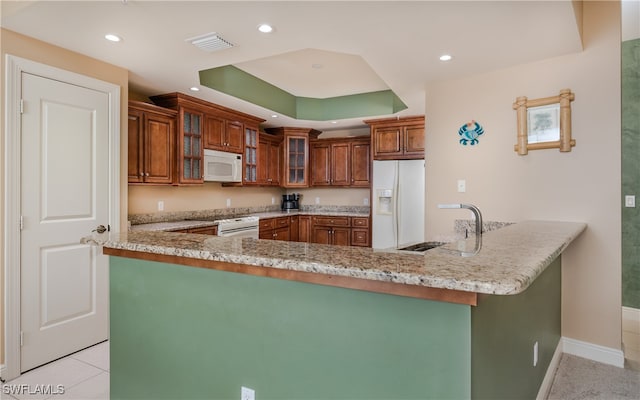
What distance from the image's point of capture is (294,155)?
5926 mm

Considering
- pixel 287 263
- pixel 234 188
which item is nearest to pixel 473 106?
pixel 287 263

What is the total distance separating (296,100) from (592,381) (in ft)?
14.8

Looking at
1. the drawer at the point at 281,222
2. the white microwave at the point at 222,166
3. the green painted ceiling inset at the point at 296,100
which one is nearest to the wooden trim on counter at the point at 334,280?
the green painted ceiling inset at the point at 296,100

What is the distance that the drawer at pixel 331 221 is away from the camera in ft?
18.2

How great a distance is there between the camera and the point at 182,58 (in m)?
2.85

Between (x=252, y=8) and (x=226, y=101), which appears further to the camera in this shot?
(x=226, y=101)

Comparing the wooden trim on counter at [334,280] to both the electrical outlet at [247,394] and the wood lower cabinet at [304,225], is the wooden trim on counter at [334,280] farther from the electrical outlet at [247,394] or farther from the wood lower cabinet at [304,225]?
the wood lower cabinet at [304,225]

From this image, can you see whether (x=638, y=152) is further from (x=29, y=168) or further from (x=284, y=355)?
(x=29, y=168)

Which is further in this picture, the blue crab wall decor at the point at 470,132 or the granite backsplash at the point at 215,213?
the granite backsplash at the point at 215,213

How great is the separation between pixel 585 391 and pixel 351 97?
164 inches

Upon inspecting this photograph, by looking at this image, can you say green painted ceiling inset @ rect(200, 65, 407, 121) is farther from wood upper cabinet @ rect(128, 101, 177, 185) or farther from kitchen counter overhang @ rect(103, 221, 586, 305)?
kitchen counter overhang @ rect(103, 221, 586, 305)

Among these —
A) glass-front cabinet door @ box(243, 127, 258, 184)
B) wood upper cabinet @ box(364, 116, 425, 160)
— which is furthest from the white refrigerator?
glass-front cabinet door @ box(243, 127, 258, 184)

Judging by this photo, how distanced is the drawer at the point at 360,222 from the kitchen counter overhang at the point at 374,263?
12.4 feet

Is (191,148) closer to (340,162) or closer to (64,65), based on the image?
(64,65)
